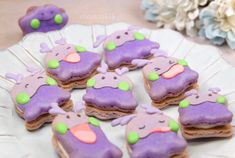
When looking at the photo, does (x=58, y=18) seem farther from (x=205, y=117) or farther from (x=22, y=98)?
(x=205, y=117)

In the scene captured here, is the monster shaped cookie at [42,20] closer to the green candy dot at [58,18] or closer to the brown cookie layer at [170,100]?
the green candy dot at [58,18]

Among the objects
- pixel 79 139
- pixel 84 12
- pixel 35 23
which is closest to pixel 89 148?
pixel 79 139

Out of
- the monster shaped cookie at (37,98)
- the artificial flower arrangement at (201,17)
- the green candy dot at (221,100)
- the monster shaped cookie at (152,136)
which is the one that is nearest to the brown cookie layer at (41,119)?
the monster shaped cookie at (37,98)

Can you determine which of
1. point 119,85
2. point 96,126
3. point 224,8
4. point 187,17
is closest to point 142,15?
point 187,17

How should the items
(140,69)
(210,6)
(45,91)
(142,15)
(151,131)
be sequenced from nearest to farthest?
(151,131), (45,91), (140,69), (210,6), (142,15)

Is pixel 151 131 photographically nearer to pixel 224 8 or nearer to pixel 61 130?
pixel 61 130
